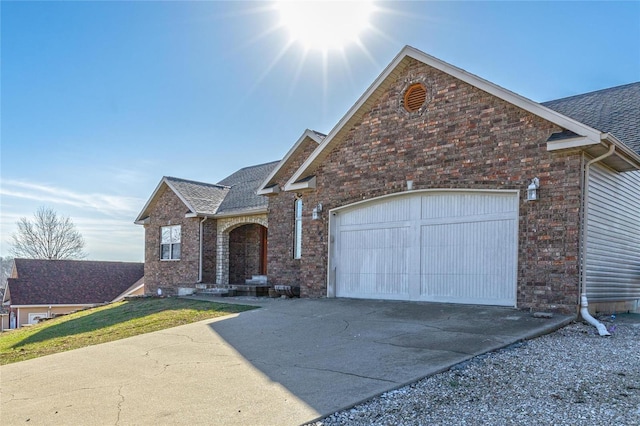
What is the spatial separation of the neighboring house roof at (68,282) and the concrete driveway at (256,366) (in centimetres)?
2330

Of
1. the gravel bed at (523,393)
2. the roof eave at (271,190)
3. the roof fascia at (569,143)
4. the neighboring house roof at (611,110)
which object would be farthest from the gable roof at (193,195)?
the gravel bed at (523,393)

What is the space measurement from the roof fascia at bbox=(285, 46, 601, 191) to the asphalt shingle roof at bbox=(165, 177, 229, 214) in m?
7.06

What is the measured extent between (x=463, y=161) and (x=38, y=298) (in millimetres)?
27741

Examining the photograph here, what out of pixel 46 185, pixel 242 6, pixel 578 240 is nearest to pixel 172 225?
pixel 242 6

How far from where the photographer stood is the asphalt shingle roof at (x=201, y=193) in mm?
20438

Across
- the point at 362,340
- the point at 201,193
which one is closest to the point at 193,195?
the point at 201,193

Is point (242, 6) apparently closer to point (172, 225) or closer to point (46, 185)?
point (172, 225)

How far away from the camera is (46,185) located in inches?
1208

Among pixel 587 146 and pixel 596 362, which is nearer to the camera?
pixel 596 362

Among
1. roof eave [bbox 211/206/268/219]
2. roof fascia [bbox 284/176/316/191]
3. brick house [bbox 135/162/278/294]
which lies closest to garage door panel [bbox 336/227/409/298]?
roof fascia [bbox 284/176/316/191]

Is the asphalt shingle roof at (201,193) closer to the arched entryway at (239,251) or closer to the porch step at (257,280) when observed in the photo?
the arched entryway at (239,251)

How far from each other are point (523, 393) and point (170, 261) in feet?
60.0

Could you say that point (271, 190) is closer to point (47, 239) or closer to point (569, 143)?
point (569, 143)

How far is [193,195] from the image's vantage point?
2116 centimetres
